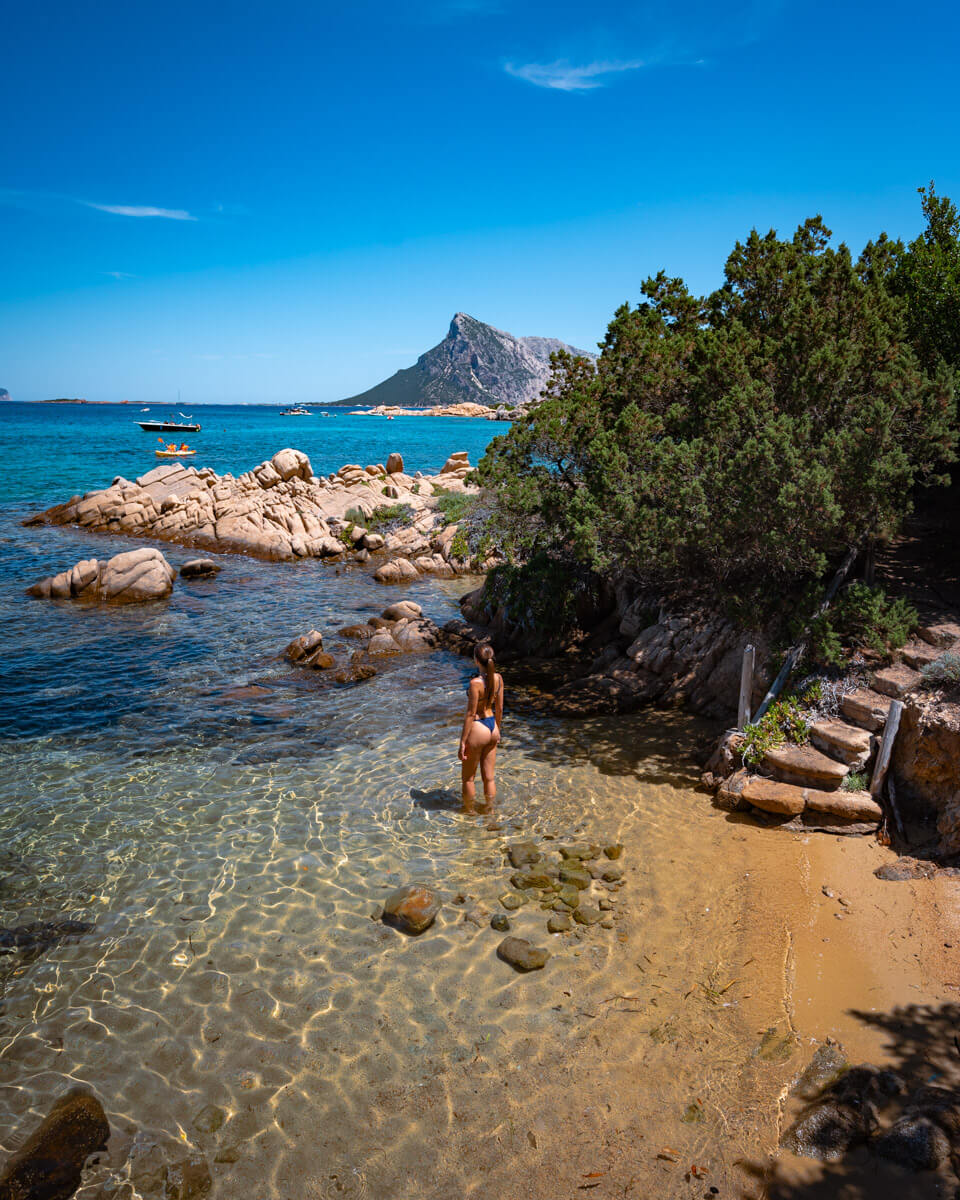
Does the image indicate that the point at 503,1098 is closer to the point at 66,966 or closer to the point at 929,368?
the point at 66,966

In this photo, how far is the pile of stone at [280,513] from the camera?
32500 millimetres

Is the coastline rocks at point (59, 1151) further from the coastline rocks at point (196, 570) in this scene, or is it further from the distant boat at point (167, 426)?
the distant boat at point (167, 426)

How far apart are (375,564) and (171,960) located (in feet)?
Answer: 80.7

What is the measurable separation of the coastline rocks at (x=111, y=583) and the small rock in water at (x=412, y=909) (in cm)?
1875

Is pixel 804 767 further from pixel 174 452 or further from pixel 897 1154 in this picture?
pixel 174 452

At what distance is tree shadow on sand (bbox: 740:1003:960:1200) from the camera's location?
4832mm

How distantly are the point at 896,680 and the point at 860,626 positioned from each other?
1.21 meters

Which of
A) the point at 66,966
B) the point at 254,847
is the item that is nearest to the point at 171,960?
the point at 66,966

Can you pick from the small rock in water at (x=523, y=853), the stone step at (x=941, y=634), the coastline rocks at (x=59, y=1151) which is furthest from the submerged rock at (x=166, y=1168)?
the stone step at (x=941, y=634)

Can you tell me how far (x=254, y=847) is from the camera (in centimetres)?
948

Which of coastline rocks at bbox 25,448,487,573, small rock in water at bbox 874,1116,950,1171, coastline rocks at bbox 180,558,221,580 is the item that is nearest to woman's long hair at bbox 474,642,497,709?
small rock in water at bbox 874,1116,950,1171

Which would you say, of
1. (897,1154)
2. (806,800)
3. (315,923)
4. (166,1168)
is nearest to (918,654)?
(806,800)

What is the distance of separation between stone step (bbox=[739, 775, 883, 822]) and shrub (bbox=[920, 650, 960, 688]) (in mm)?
1895

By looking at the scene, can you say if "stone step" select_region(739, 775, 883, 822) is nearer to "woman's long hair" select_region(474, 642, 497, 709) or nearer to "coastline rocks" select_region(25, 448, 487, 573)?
"woman's long hair" select_region(474, 642, 497, 709)
